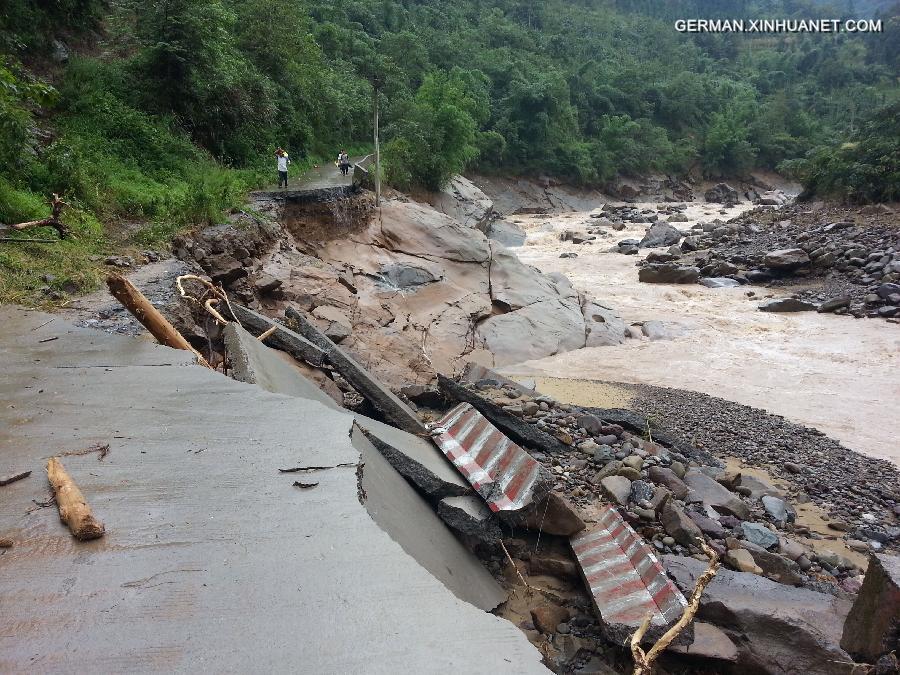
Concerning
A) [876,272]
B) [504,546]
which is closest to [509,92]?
[876,272]

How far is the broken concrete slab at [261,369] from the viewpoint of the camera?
3.60 m

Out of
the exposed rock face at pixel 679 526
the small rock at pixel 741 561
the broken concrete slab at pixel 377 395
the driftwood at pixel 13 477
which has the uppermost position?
the driftwood at pixel 13 477

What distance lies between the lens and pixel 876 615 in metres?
2.87

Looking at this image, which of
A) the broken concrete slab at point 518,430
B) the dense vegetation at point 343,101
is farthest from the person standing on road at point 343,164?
the broken concrete slab at point 518,430

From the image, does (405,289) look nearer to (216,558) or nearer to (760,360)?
(760,360)

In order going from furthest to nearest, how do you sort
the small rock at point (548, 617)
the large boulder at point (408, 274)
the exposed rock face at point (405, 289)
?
the large boulder at point (408, 274) → the exposed rock face at point (405, 289) → the small rock at point (548, 617)

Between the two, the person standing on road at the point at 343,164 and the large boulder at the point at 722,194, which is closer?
the person standing on road at the point at 343,164

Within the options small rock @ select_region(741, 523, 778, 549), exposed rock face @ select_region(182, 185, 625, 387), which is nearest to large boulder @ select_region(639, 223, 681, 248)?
exposed rock face @ select_region(182, 185, 625, 387)

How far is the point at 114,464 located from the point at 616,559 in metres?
2.91

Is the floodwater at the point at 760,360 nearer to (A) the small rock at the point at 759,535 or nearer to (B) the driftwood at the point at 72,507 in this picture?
(A) the small rock at the point at 759,535

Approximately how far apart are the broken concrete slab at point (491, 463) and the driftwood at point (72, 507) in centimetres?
218

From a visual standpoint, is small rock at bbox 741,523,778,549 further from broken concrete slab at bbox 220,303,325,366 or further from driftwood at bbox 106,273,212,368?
driftwood at bbox 106,273,212,368

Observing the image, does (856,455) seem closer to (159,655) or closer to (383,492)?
(383,492)

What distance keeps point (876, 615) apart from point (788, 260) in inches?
653
